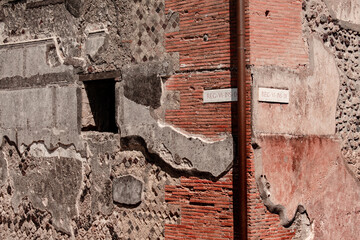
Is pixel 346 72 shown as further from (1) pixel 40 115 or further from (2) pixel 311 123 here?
(1) pixel 40 115

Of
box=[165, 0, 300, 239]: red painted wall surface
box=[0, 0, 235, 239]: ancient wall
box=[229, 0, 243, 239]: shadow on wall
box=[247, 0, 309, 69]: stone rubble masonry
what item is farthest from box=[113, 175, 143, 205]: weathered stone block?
box=[247, 0, 309, 69]: stone rubble masonry

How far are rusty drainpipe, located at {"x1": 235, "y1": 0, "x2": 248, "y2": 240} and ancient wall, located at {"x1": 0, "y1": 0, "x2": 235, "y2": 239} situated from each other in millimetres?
144

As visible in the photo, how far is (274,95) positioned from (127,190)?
6.77 ft

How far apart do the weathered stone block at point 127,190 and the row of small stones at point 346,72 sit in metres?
2.46

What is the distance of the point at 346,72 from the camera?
27.0 ft

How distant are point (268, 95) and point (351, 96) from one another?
1568 millimetres

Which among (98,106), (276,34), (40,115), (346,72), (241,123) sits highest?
(276,34)

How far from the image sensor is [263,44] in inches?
284

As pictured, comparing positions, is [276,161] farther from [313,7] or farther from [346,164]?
[313,7]

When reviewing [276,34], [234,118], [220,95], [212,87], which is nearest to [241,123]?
[234,118]

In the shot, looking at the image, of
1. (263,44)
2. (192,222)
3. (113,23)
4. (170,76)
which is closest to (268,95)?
(263,44)

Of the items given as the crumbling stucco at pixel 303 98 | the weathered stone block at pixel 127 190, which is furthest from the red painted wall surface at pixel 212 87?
the weathered stone block at pixel 127 190

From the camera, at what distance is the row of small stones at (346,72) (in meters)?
7.95

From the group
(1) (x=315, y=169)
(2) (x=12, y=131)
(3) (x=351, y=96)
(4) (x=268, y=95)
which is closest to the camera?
(4) (x=268, y=95)
